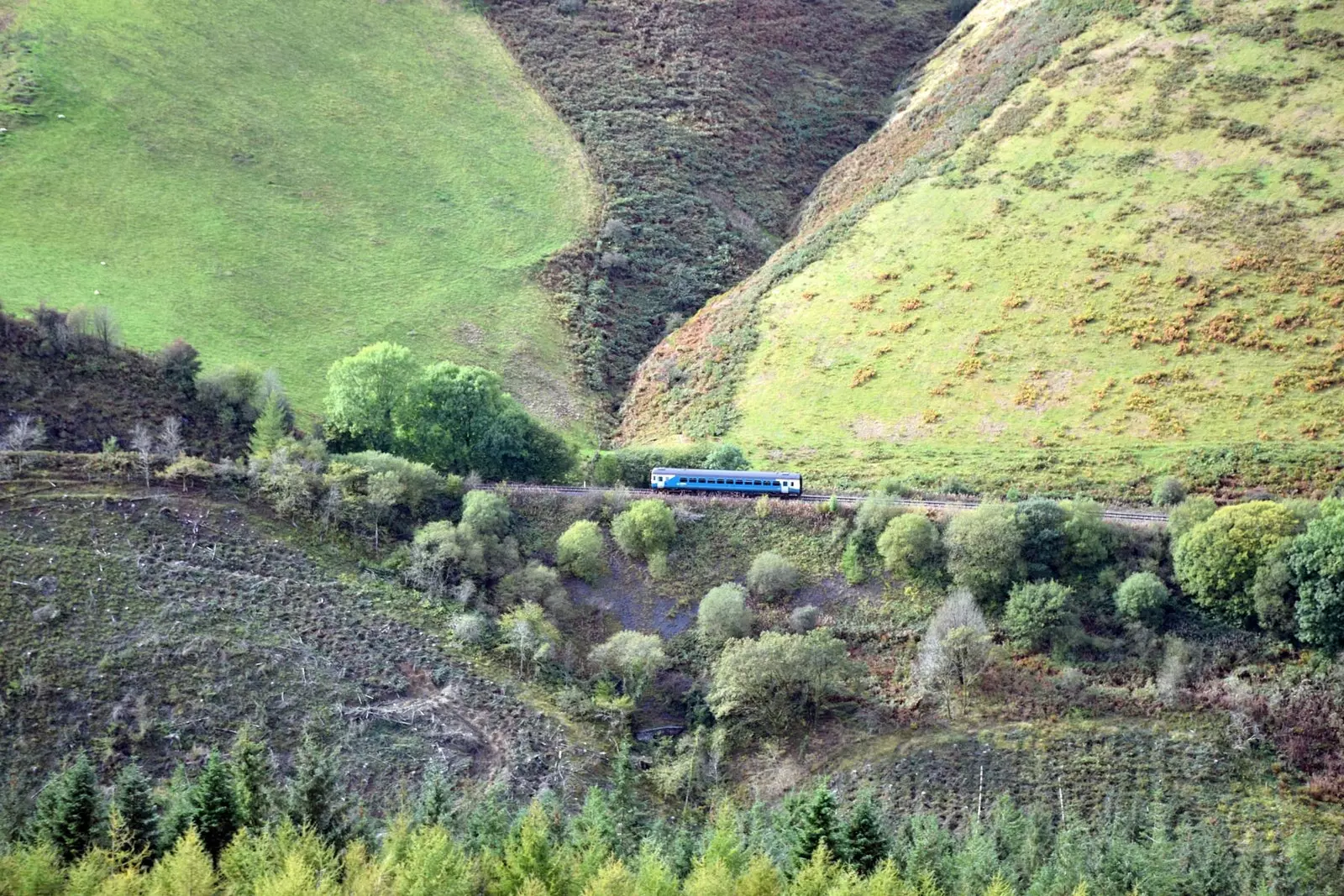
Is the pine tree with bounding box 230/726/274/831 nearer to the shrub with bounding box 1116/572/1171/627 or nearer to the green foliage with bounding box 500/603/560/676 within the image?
the green foliage with bounding box 500/603/560/676

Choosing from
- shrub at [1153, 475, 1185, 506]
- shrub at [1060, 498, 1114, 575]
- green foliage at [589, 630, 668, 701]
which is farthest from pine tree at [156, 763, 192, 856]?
→ shrub at [1153, 475, 1185, 506]

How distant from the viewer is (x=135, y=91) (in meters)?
115

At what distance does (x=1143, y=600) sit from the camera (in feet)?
222

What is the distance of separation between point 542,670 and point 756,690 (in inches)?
380

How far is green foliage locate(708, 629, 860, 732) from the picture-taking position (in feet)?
217

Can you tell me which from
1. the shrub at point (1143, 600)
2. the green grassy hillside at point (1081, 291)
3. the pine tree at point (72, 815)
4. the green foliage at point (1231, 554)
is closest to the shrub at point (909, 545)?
the shrub at point (1143, 600)

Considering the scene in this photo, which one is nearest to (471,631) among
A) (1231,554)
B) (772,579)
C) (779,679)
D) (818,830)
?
(779,679)

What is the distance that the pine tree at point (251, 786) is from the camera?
49.3 m

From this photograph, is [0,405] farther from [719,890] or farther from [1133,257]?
[1133,257]

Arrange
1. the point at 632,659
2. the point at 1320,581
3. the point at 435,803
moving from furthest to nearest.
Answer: the point at 632,659 < the point at 1320,581 < the point at 435,803

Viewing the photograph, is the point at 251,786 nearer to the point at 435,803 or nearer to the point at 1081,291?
the point at 435,803

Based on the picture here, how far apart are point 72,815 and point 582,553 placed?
30981mm

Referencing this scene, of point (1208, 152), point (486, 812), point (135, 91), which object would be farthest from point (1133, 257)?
point (135, 91)

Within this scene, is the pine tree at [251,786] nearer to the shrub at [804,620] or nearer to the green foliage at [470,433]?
the shrub at [804,620]
